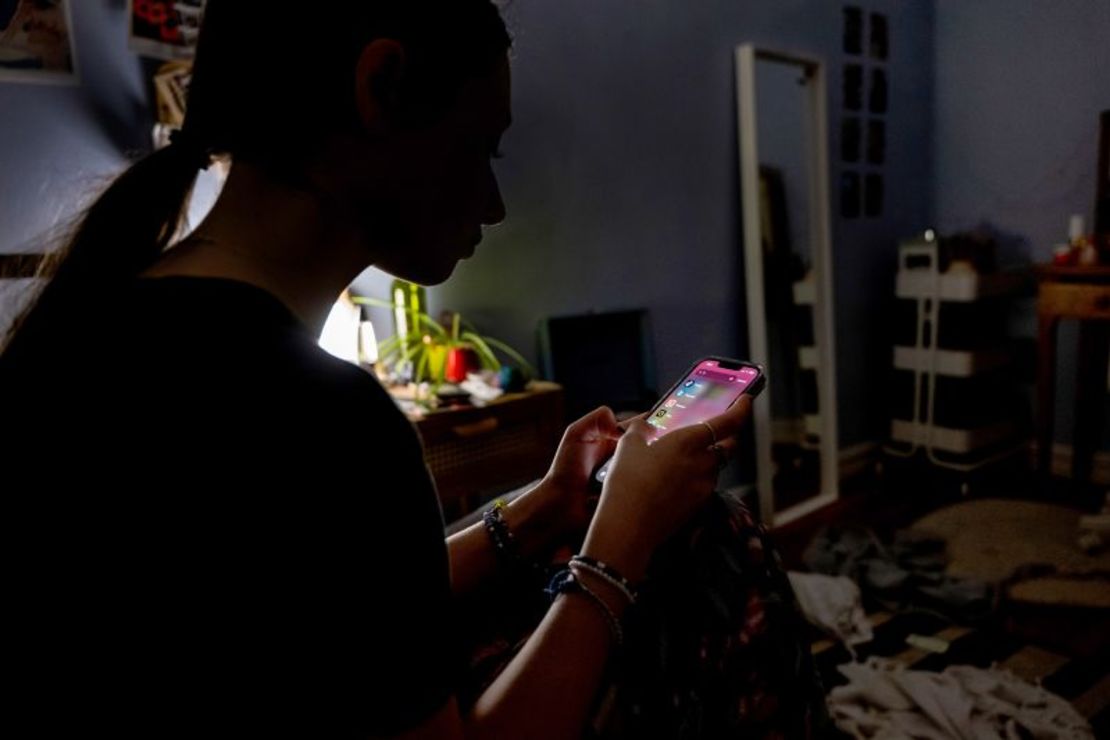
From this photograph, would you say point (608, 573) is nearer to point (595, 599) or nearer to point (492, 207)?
point (595, 599)

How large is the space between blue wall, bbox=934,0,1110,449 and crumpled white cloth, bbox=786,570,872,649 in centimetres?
142

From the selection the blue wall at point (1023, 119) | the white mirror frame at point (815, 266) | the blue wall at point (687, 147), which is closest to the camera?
the blue wall at point (687, 147)

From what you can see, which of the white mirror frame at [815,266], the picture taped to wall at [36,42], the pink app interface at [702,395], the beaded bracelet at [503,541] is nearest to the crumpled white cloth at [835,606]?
the white mirror frame at [815,266]

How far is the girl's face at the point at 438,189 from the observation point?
1.60ft

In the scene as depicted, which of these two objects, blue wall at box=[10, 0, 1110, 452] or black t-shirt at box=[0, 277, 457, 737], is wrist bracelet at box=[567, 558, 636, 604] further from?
blue wall at box=[10, 0, 1110, 452]

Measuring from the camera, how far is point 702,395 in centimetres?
81

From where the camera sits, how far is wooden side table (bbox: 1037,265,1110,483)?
2273mm

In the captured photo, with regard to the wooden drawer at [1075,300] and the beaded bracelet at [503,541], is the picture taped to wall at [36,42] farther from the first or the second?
the wooden drawer at [1075,300]

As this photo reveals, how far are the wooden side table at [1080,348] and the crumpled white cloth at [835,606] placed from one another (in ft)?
3.42

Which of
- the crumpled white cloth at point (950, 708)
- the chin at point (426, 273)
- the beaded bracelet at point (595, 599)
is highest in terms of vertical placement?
the chin at point (426, 273)

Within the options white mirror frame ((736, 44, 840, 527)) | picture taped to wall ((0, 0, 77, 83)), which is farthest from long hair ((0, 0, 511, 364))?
white mirror frame ((736, 44, 840, 527))

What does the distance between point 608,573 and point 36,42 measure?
150 cm

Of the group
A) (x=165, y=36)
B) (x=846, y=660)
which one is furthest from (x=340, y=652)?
(x=165, y=36)

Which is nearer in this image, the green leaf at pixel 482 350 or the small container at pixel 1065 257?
the green leaf at pixel 482 350
